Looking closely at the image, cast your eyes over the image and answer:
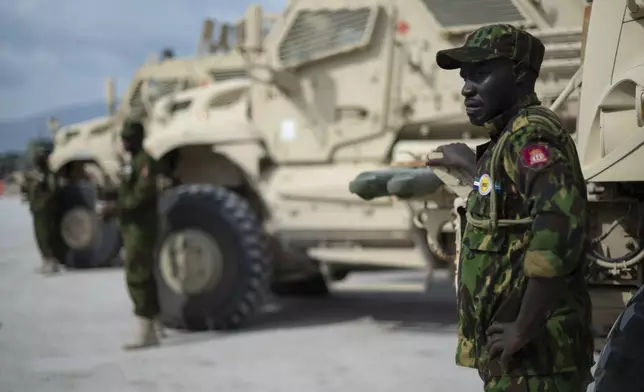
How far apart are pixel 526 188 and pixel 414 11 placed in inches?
178

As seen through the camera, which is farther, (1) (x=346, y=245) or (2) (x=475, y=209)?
(1) (x=346, y=245)

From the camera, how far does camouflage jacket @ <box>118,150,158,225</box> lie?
20.0 feet

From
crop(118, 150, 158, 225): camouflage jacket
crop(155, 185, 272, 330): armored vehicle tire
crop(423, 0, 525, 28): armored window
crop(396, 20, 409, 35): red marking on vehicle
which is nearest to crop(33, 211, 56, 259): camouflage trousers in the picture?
crop(155, 185, 272, 330): armored vehicle tire

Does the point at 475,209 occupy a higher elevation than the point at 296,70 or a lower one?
lower

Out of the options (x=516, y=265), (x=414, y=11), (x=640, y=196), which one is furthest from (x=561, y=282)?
(x=414, y=11)

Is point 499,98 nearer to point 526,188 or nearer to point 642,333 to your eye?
point 526,188

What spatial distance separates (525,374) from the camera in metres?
2.21

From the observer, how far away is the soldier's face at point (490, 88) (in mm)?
2244

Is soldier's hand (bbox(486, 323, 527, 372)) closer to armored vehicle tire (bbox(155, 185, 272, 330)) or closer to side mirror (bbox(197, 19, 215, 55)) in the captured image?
armored vehicle tire (bbox(155, 185, 272, 330))

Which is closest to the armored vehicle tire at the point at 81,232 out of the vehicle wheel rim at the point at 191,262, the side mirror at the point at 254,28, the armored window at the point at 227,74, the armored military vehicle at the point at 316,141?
the armored window at the point at 227,74

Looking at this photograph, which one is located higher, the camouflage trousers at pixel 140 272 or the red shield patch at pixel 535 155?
the red shield patch at pixel 535 155

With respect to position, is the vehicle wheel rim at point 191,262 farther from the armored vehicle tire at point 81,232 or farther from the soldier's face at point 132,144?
the armored vehicle tire at point 81,232

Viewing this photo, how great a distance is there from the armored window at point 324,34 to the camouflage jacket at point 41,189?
5.09 meters

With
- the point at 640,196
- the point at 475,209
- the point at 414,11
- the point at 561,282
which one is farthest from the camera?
the point at 414,11
